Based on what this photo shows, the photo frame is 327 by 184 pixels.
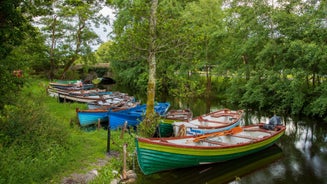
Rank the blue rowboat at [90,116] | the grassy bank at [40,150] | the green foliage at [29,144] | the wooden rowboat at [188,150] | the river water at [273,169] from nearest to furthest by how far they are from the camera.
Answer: the green foliage at [29,144] < the grassy bank at [40,150] < the wooden rowboat at [188,150] < the river water at [273,169] < the blue rowboat at [90,116]

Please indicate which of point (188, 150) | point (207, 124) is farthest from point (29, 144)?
point (207, 124)

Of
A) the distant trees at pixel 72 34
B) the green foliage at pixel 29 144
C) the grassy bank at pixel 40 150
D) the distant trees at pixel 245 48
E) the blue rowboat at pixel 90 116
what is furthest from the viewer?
the distant trees at pixel 72 34

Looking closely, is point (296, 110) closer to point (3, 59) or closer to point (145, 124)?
point (145, 124)

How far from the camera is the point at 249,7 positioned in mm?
23391

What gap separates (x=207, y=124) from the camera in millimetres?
15258

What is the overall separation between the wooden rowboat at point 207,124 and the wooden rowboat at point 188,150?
96 centimetres

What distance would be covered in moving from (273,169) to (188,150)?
4.06 metres

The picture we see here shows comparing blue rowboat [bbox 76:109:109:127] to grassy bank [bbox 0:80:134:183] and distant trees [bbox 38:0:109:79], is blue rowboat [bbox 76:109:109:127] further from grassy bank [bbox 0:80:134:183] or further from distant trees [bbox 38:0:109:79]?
distant trees [bbox 38:0:109:79]

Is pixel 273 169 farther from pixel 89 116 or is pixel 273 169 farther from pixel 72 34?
pixel 72 34

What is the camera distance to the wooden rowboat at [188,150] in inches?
370

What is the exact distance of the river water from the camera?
9.90 metres

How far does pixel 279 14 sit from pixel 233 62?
6.69 meters

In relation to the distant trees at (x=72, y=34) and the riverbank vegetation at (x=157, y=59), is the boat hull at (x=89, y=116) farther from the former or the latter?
the distant trees at (x=72, y=34)

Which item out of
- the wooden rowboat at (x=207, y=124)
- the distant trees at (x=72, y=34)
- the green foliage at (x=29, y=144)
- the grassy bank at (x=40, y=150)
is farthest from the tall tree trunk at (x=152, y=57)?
the distant trees at (x=72, y=34)
